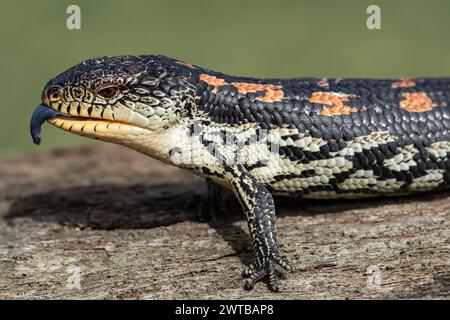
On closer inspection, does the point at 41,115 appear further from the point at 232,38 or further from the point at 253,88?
the point at 232,38

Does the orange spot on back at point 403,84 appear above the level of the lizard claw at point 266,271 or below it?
above

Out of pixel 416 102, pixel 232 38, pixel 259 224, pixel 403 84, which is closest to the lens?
pixel 259 224

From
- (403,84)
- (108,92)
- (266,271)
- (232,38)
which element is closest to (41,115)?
(108,92)

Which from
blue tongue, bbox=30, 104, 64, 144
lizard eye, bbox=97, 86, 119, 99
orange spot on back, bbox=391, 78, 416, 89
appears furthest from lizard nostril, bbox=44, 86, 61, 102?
orange spot on back, bbox=391, 78, 416, 89

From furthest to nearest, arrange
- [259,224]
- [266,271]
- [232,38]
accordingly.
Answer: [232,38] < [259,224] < [266,271]

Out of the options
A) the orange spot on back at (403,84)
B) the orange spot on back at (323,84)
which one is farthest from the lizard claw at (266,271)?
the orange spot on back at (403,84)

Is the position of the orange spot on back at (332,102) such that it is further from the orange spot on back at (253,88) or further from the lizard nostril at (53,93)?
the lizard nostril at (53,93)
